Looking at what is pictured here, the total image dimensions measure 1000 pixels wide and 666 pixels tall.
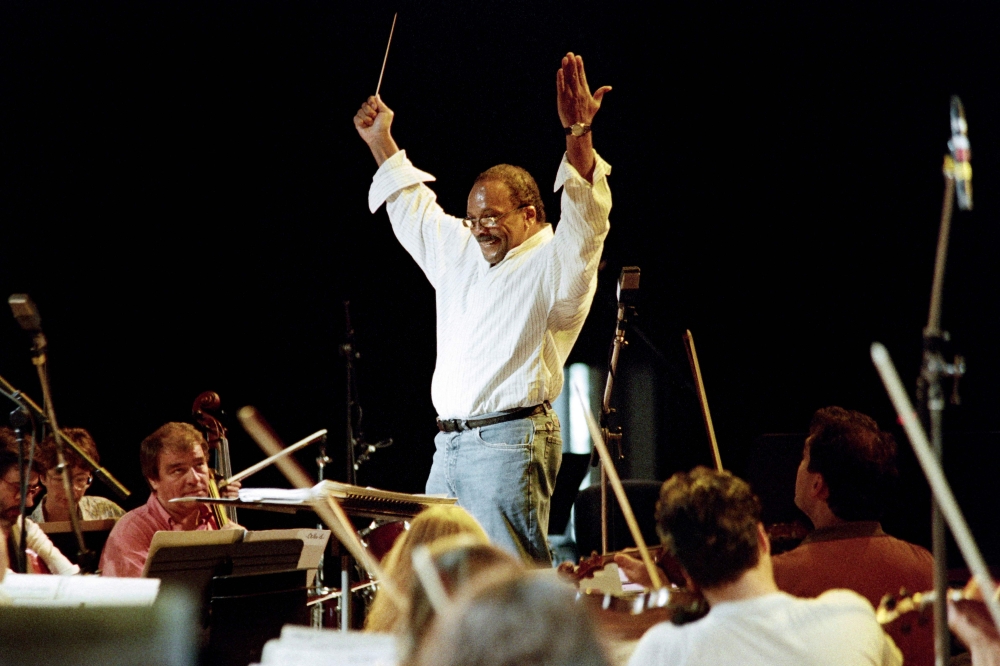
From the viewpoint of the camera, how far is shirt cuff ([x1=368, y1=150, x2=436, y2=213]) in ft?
11.5

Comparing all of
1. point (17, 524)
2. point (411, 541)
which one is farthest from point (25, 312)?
point (411, 541)

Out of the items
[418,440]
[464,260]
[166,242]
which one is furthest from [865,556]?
[166,242]

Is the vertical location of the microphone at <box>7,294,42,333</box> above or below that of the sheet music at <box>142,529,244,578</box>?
above

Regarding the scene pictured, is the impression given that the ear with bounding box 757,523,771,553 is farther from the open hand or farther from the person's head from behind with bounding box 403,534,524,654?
the open hand

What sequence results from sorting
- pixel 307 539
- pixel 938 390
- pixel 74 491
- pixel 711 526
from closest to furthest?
pixel 938 390 < pixel 711 526 < pixel 307 539 < pixel 74 491

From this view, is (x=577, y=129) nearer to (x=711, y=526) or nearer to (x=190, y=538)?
(x=711, y=526)

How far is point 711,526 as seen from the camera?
6.02 feet

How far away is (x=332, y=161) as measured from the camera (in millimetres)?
5852

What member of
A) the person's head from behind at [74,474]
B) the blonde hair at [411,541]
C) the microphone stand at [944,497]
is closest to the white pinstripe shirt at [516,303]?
the blonde hair at [411,541]

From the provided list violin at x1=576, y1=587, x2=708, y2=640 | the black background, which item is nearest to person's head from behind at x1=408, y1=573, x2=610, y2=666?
violin at x1=576, y1=587, x2=708, y2=640

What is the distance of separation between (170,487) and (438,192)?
278 cm

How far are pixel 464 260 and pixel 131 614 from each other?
60.5 inches

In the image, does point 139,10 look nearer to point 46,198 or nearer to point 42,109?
point 42,109

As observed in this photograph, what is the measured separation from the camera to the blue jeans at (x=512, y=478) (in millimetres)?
3055
